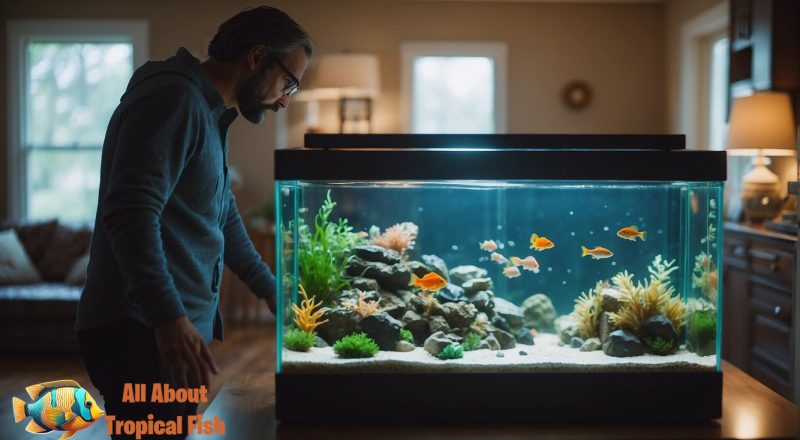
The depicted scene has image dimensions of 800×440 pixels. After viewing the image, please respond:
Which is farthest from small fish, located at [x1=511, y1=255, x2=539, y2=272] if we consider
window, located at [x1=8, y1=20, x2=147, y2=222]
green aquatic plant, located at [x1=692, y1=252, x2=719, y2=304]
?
window, located at [x1=8, y1=20, x2=147, y2=222]

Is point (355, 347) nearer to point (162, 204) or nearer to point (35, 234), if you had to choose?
point (162, 204)

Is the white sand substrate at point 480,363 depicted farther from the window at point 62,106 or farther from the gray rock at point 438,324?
the window at point 62,106

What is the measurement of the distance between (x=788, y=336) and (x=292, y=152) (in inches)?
112

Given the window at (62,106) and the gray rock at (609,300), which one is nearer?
the gray rock at (609,300)

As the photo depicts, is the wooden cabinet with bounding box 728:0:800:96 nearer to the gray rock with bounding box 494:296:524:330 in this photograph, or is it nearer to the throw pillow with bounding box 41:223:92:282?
the gray rock with bounding box 494:296:524:330

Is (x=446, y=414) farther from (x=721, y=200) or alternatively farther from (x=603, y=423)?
(x=721, y=200)

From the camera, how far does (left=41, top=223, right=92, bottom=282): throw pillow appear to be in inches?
218

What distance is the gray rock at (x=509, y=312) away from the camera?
179 centimetres

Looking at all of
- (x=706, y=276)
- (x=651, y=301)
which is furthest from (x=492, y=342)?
(x=706, y=276)

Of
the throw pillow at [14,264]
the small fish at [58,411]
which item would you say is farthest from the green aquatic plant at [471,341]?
the throw pillow at [14,264]

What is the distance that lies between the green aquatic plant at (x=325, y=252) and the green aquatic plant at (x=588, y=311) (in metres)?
0.52

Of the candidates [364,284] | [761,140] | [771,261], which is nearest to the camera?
[364,284]

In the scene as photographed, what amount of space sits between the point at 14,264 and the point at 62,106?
1560 millimetres

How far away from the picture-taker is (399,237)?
1.76m
